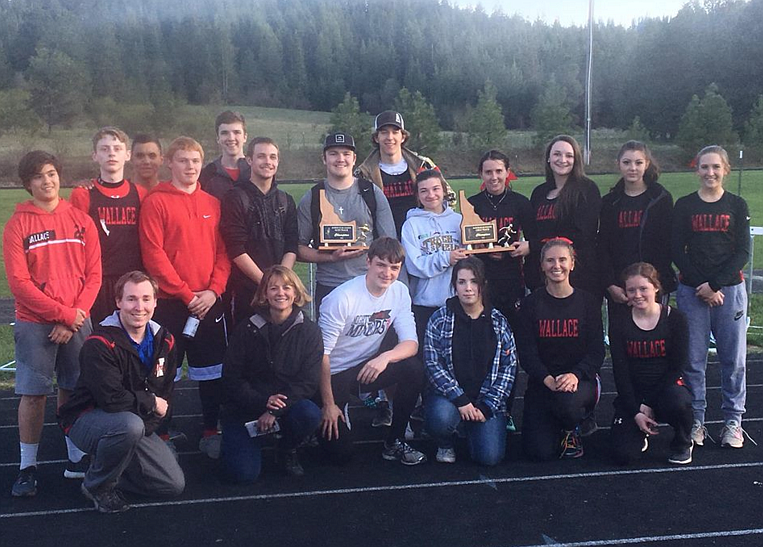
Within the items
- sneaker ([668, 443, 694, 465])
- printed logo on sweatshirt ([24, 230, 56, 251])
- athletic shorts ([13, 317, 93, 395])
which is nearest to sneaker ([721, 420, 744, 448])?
sneaker ([668, 443, 694, 465])

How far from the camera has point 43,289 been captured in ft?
13.5

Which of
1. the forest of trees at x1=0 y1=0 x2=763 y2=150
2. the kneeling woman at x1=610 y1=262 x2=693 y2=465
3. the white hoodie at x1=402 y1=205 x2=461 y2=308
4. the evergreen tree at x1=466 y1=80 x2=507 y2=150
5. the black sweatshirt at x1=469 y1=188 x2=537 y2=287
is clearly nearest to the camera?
the kneeling woman at x1=610 y1=262 x2=693 y2=465

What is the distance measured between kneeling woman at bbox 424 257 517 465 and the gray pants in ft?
5.14

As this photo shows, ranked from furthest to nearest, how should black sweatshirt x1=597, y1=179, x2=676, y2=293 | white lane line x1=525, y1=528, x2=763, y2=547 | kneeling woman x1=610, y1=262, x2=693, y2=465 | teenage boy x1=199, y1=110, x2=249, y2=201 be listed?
1. teenage boy x1=199, y1=110, x2=249, y2=201
2. black sweatshirt x1=597, y1=179, x2=676, y2=293
3. kneeling woman x1=610, y1=262, x2=693, y2=465
4. white lane line x1=525, y1=528, x2=763, y2=547

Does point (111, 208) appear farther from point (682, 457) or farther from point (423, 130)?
point (423, 130)

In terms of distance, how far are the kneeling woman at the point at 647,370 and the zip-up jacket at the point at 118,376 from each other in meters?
2.69

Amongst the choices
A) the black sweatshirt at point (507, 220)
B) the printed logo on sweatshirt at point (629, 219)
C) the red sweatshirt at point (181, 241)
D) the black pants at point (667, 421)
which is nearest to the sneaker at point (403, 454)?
the black pants at point (667, 421)

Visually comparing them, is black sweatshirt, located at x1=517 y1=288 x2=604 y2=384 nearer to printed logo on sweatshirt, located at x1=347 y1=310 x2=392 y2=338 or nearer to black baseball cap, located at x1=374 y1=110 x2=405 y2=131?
printed logo on sweatshirt, located at x1=347 y1=310 x2=392 y2=338

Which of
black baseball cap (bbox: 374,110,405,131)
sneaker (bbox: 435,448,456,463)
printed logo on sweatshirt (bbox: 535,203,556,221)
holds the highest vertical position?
black baseball cap (bbox: 374,110,405,131)

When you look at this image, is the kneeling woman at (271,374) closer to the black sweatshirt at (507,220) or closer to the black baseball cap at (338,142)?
the black baseball cap at (338,142)

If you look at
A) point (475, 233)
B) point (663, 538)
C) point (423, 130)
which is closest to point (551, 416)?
point (663, 538)

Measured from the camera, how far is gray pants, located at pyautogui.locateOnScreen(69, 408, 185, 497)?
12.5 ft

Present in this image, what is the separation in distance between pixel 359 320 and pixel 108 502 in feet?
5.82

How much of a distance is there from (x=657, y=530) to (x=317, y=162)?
2737cm
